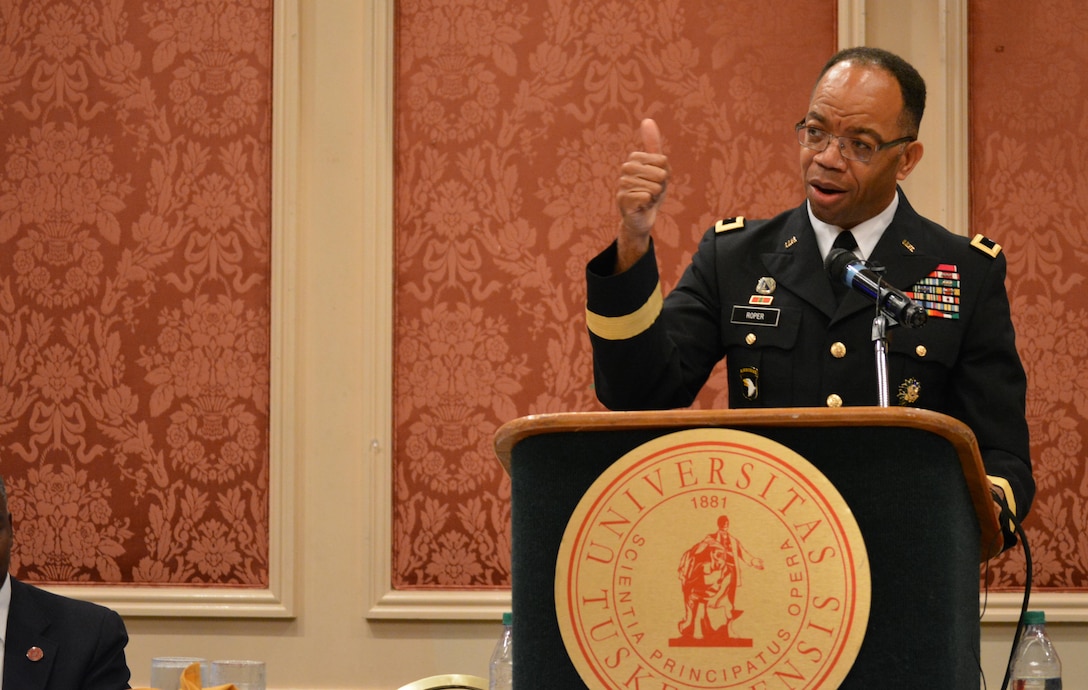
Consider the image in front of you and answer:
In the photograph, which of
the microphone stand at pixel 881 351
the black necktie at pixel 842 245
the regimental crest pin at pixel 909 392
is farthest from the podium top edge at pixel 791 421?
the black necktie at pixel 842 245

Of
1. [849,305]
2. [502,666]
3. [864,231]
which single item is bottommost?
[502,666]

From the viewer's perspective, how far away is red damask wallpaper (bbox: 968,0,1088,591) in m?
3.05

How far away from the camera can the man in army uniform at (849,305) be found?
1610mm

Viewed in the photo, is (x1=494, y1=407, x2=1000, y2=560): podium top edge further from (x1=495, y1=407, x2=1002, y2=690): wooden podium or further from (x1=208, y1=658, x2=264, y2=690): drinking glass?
(x1=208, y1=658, x2=264, y2=690): drinking glass

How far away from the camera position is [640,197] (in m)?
1.37

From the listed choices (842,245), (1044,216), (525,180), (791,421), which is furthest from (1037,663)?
(791,421)

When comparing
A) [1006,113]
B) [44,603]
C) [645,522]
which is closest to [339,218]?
[44,603]

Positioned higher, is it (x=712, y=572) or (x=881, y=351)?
(x=881, y=351)

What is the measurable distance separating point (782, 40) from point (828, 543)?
2.32 metres

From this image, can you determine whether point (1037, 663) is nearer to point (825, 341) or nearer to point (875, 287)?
point (825, 341)

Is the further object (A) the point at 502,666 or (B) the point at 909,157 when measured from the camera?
(A) the point at 502,666

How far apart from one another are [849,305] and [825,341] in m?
0.06

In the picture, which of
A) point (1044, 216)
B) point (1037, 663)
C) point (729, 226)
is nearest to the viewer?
point (729, 226)

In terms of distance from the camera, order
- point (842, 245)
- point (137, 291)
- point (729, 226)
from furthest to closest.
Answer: point (137, 291)
point (729, 226)
point (842, 245)
